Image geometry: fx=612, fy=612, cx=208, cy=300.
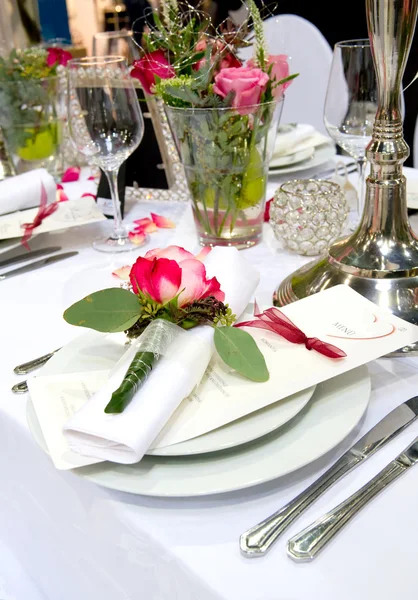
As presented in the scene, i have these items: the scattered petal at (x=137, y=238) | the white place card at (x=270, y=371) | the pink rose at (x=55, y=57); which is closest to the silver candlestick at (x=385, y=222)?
the white place card at (x=270, y=371)

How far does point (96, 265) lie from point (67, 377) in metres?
0.46

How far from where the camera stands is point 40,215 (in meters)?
1.07

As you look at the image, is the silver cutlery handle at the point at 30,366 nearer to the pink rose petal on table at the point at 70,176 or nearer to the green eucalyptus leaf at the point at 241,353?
the green eucalyptus leaf at the point at 241,353

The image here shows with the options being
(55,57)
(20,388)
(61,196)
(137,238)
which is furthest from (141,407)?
(55,57)

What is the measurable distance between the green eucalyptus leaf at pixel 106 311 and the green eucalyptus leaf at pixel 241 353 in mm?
87

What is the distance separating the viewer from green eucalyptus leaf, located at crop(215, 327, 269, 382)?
54cm

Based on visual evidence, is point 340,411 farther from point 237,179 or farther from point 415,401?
point 237,179

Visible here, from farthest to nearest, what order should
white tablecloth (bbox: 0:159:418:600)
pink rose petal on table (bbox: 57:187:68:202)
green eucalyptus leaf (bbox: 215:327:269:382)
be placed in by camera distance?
pink rose petal on table (bbox: 57:187:68:202) → green eucalyptus leaf (bbox: 215:327:269:382) → white tablecloth (bbox: 0:159:418:600)

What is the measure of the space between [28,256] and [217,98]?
425 millimetres

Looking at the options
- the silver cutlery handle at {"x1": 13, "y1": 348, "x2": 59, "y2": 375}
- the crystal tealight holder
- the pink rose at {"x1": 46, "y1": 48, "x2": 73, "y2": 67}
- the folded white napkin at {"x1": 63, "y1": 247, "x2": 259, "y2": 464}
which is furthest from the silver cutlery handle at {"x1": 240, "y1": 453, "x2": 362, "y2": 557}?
the pink rose at {"x1": 46, "y1": 48, "x2": 73, "y2": 67}

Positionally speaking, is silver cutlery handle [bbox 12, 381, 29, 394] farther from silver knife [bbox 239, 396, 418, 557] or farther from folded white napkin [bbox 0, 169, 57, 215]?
folded white napkin [bbox 0, 169, 57, 215]

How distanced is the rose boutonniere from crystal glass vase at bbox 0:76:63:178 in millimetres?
981

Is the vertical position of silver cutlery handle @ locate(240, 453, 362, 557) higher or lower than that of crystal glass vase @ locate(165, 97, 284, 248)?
lower

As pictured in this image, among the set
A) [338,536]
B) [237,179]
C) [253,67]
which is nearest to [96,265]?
[237,179]
